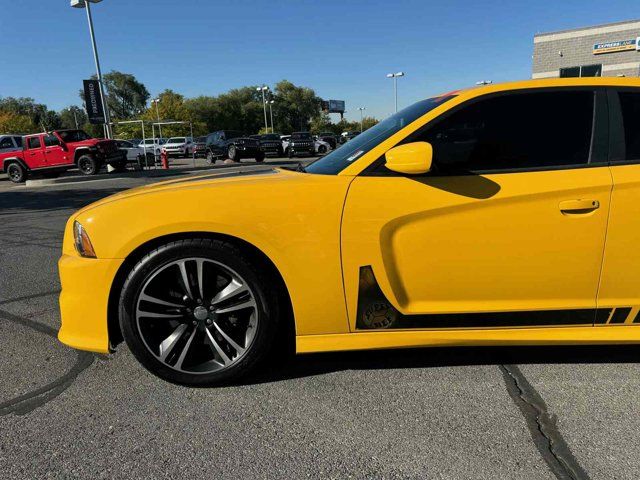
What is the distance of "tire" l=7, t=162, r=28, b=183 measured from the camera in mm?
18938

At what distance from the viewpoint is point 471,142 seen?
2572mm

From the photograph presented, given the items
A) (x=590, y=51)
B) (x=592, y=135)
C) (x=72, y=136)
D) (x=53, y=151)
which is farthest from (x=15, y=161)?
(x=590, y=51)

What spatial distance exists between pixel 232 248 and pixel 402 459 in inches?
50.7

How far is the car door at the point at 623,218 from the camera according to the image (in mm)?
2432

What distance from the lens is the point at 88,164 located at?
18641 mm

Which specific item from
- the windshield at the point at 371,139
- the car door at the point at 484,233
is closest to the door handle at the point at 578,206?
the car door at the point at 484,233

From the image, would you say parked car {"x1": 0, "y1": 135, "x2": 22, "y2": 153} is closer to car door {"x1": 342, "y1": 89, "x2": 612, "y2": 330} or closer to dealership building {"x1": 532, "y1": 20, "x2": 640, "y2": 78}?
car door {"x1": 342, "y1": 89, "x2": 612, "y2": 330}

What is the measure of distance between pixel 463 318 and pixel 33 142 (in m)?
20.5

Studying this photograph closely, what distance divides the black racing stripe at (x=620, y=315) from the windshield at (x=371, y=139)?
4.83 ft

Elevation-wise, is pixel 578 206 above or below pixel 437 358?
above

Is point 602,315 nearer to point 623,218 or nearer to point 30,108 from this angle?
point 623,218

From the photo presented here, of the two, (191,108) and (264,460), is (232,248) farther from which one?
(191,108)

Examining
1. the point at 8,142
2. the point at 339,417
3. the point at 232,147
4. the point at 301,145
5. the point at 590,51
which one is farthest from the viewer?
the point at 590,51

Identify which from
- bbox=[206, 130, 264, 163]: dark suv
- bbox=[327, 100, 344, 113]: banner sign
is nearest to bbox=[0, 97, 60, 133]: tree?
bbox=[327, 100, 344, 113]: banner sign
